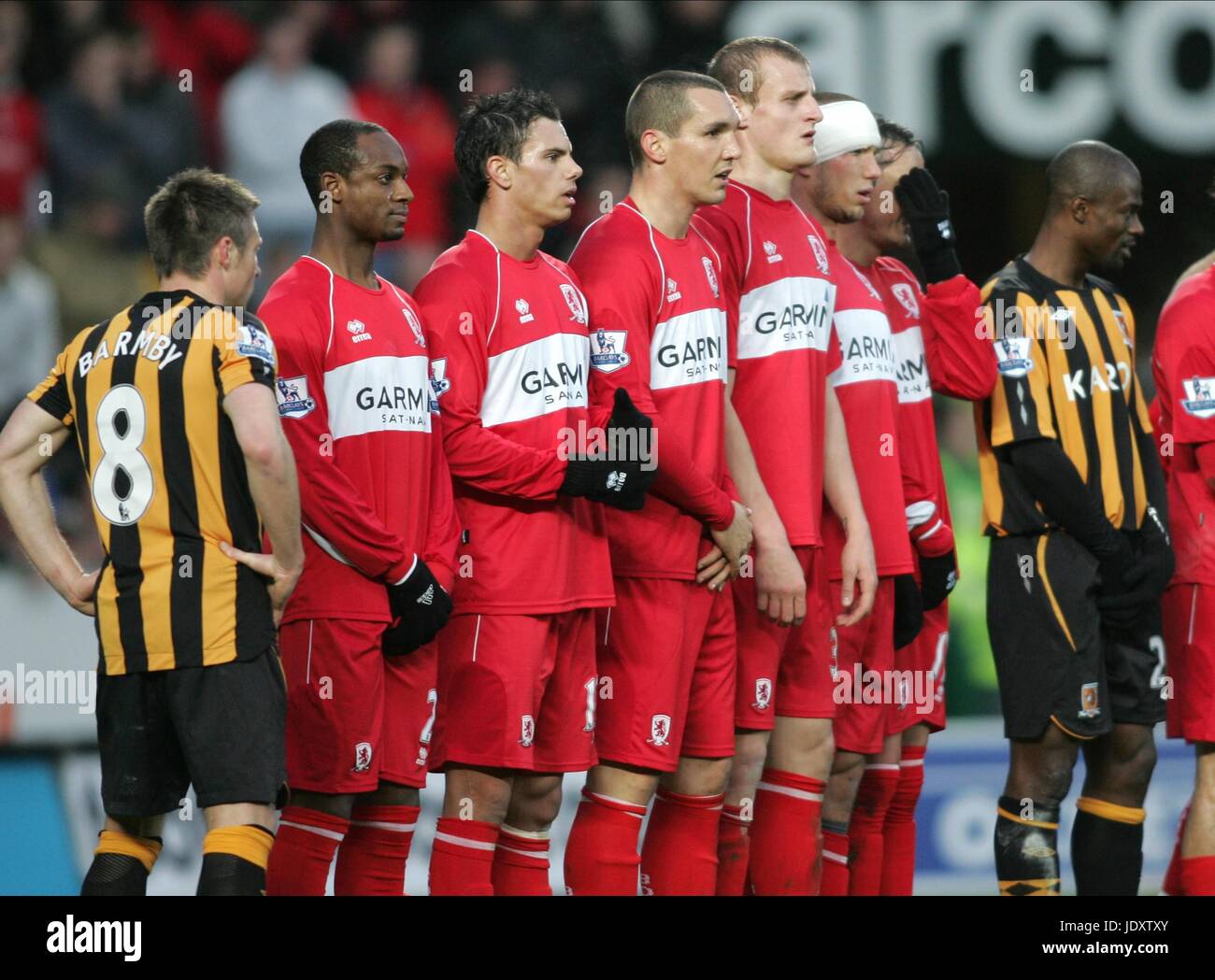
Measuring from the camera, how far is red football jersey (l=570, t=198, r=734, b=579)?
4516 mm

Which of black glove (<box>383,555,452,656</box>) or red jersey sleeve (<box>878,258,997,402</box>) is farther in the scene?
red jersey sleeve (<box>878,258,997,402</box>)

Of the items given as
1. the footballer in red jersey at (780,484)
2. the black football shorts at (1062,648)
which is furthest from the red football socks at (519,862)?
the black football shorts at (1062,648)

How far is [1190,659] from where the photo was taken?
5.41 metres

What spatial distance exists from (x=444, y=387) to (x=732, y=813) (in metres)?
1.34

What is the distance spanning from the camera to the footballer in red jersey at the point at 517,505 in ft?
14.3

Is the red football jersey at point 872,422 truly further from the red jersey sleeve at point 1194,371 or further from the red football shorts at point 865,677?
the red jersey sleeve at point 1194,371

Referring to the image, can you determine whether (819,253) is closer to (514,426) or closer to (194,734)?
(514,426)

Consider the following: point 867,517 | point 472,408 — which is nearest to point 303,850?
point 472,408

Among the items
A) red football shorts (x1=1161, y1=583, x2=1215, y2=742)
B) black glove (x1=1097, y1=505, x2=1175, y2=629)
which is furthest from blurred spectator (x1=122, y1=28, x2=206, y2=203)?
red football shorts (x1=1161, y1=583, x2=1215, y2=742)

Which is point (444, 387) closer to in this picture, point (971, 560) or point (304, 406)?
point (304, 406)

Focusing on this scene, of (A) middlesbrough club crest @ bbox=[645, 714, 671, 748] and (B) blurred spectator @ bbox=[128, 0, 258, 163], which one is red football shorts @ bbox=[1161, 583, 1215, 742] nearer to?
(A) middlesbrough club crest @ bbox=[645, 714, 671, 748]

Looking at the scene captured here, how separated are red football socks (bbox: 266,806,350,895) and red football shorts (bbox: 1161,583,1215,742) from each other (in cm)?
249

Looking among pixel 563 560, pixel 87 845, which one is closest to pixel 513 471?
pixel 563 560

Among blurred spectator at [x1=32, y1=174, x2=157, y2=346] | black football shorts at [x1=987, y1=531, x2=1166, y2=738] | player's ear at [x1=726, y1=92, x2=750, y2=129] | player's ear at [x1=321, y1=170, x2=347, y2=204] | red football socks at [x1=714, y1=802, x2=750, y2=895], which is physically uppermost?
blurred spectator at [x1=32, y1=174, x2=157, y2=346]
